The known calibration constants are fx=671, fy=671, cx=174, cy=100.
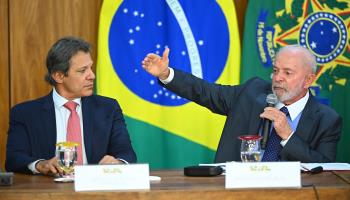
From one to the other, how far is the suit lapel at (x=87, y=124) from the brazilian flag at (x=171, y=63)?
0.87 meters

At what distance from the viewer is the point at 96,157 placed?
3463 mm

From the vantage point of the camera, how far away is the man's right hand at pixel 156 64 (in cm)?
344

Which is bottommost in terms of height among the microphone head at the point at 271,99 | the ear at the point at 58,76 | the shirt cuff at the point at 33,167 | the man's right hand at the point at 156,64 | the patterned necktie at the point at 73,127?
the shirt cuff at the point at 33,167

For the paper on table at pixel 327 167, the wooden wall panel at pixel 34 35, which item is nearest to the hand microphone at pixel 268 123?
the paper on table at pixel 327 167

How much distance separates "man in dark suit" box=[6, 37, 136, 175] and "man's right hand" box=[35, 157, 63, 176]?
12.7 inches

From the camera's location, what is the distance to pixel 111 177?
7.48 feet

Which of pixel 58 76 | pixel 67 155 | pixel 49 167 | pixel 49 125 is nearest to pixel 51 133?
pixel 49 125

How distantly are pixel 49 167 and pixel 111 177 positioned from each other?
71 cm

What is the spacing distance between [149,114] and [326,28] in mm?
1335

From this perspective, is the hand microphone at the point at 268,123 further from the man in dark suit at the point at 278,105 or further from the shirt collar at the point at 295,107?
the shirt collar at the point at 295,107

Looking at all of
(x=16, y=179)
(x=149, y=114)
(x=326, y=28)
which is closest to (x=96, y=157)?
(x=16, y=179)

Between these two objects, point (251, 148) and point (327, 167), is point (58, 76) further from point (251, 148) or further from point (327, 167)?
point (327, 167)

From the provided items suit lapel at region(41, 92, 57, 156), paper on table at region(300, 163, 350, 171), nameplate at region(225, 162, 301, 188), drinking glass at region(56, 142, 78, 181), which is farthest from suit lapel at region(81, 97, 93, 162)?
nameplate at region(225, 162, 301, 188)

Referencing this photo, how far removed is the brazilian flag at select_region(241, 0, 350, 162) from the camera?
452 centimetres
